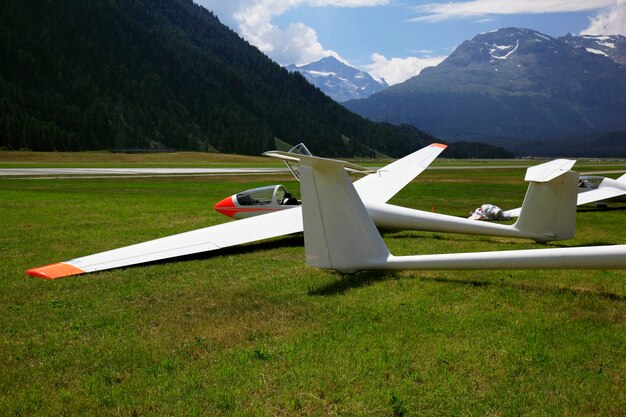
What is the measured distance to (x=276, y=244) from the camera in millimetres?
13938

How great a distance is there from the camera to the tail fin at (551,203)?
11.1m

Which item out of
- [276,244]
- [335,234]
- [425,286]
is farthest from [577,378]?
[276,244]

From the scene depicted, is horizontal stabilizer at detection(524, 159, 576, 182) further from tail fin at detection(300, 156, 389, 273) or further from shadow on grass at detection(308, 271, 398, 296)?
tail fin at detection(300, 156, 389, 273)

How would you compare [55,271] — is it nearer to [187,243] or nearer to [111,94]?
[187,243]

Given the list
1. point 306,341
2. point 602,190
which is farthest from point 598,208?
point 306,341

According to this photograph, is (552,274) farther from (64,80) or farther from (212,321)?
(64,80)

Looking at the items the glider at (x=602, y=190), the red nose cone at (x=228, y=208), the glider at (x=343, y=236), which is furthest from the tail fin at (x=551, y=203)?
the glider at (x=602, y=190)

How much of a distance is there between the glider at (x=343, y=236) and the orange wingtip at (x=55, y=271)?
4685 millimetres

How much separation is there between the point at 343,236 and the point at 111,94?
159 metres

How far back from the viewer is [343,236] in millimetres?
8656

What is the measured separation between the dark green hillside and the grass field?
11965cm

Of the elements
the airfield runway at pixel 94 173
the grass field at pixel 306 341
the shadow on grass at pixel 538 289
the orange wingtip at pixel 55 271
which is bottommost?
the grass field at pixel 306 341

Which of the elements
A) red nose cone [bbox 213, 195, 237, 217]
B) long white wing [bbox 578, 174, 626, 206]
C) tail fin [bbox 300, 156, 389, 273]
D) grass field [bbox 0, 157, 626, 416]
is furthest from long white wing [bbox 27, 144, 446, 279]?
long white wing [bbox 578, 174, 626, 206]

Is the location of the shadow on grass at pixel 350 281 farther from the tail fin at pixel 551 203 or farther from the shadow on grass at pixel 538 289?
the tail fin at pixel 551 203
